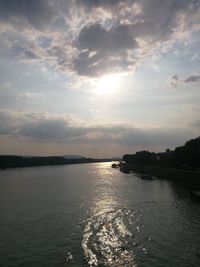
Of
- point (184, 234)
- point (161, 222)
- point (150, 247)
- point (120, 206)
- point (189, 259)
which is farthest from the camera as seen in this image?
point (120, 206)

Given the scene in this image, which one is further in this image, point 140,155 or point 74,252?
point 140,155

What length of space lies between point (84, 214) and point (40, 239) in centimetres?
1128

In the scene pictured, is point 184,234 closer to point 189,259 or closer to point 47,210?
point 189,259

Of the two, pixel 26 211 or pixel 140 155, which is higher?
pixel 140 155

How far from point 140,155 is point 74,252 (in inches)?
6011

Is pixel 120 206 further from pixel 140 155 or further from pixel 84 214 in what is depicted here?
pixel 140 155

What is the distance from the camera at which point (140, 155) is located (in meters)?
175

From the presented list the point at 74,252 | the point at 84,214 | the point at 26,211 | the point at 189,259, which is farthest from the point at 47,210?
the point at 189,259

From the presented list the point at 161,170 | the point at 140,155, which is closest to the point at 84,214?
the point at 161,170

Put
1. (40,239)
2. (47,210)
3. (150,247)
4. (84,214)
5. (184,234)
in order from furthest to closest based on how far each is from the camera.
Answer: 1. (47,210)
2. (84,214)
3. (184,234)
4. (40,239)
5. (150,247)

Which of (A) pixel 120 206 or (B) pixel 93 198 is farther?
(B) pixel 93 198

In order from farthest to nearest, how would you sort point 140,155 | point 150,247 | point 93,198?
1. point 140,155
2. point 93,198
3. point 150,247

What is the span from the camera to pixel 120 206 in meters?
44.6

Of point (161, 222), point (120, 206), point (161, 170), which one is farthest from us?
point (161, 170)
